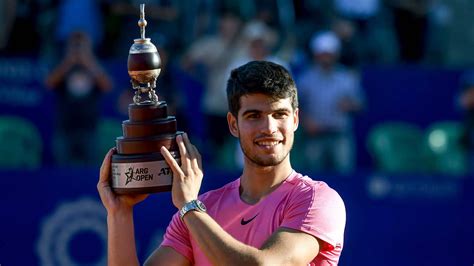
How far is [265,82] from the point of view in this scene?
187 inches

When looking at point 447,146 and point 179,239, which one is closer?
point 179,239

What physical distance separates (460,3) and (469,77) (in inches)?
76.6

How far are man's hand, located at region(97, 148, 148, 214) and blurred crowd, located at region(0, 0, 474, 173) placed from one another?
620cm

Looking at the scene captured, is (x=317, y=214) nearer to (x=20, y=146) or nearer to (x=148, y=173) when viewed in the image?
(x=148, y=173)

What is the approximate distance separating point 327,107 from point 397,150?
1.06m

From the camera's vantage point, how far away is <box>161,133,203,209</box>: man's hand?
15.3 feet

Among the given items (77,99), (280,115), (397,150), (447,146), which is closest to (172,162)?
(280,115)

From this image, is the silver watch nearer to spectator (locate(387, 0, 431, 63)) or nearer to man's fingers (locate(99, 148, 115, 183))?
man's fingers (locate(99, 148, 115, 183))

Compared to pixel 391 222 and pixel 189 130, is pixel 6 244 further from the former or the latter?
pixel 391 222

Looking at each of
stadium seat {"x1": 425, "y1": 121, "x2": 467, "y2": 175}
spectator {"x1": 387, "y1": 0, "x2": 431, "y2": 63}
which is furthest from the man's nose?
spectator {"x1": 387, "y1": 0, "x2": 431, "y2": 63}

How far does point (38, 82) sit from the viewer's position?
1188 cm

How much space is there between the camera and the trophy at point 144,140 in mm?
4801

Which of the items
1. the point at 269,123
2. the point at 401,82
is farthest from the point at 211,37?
the point at 269,123

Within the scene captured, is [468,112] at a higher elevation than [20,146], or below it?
higher
